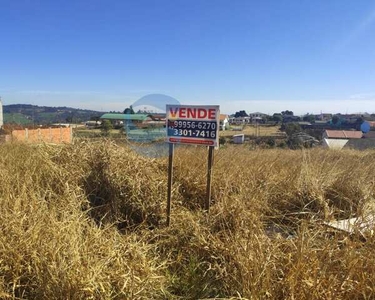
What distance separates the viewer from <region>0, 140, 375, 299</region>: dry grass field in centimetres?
202

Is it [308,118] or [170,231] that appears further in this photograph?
[308,118]

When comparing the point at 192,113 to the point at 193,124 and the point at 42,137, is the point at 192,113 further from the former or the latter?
the point at 42,137

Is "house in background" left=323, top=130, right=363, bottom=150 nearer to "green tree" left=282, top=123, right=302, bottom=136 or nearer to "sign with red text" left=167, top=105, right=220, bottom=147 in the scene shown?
"green tree" left=282, top=123, right=302, bottom=136

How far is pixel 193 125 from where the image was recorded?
11.3ft

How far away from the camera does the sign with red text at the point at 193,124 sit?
131 inches

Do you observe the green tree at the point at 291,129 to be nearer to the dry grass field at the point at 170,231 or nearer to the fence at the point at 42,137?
the fence at the point at 42,137

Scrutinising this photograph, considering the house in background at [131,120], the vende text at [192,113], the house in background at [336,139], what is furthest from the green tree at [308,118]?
the vende text at [192,113]

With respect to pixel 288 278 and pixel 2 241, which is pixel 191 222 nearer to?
pixel 288 278

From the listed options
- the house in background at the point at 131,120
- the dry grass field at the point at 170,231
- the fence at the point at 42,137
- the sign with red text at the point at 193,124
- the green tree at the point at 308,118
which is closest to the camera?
the dry grass field at the point at 170,231

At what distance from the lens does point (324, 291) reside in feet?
6.13

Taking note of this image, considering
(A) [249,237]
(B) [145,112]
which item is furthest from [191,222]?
(B) [145,112]

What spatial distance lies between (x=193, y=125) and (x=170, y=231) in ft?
4.26

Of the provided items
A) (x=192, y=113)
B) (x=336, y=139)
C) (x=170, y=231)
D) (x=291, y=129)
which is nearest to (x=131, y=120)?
(x=192, y=113)

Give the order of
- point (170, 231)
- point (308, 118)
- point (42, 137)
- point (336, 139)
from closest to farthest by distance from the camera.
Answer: point (170, 231), point (42, 137), point (336, 139), point (308, 118)
